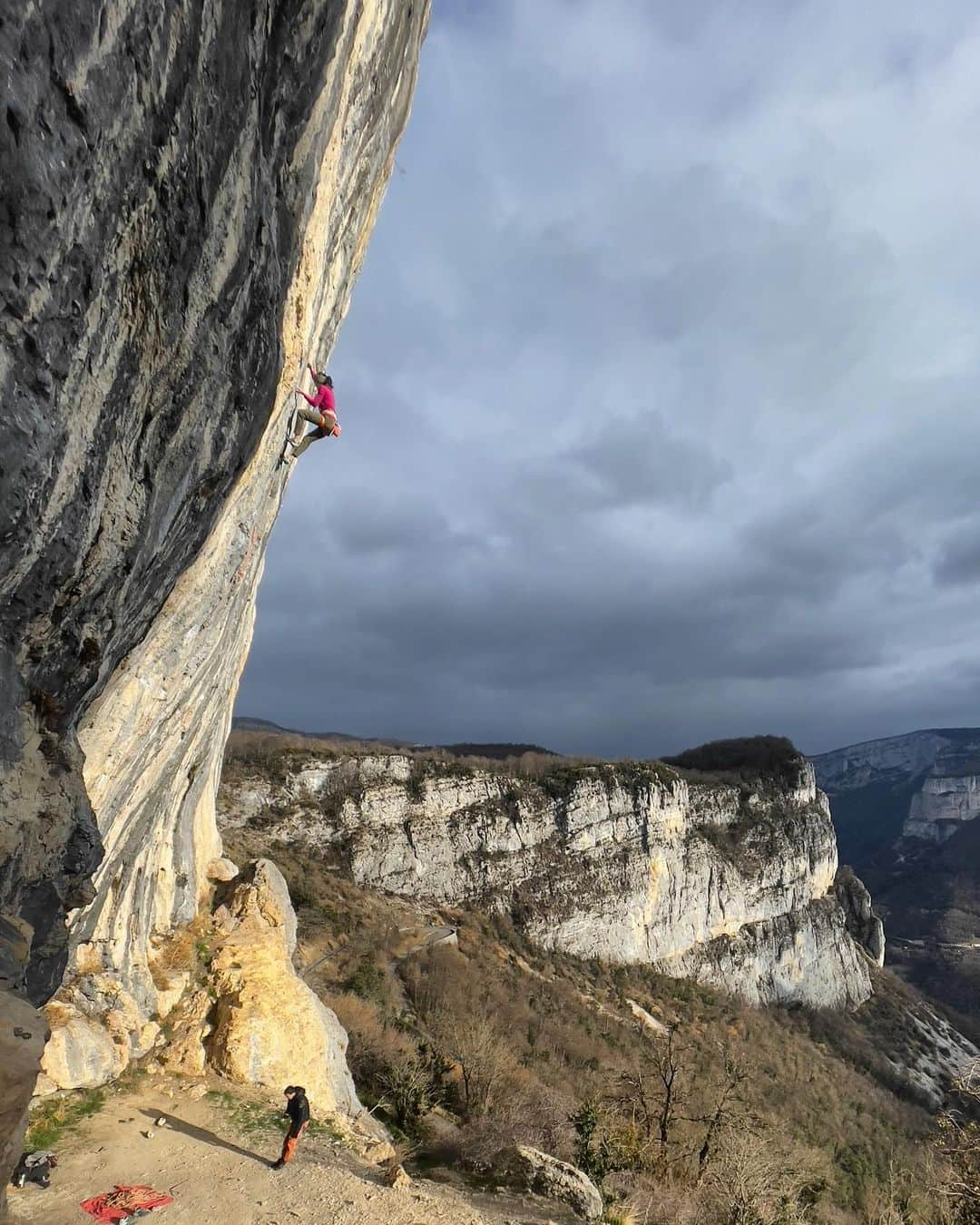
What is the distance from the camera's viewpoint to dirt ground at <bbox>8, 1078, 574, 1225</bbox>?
8.80 meters

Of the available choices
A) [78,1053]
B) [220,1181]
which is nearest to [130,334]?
[220,1181]

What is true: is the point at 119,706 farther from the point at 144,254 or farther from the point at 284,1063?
the point at 284,1063

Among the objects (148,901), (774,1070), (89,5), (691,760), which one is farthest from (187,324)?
(691,760)

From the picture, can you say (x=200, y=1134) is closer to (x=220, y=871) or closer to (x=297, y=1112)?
(x=297, y=1112)

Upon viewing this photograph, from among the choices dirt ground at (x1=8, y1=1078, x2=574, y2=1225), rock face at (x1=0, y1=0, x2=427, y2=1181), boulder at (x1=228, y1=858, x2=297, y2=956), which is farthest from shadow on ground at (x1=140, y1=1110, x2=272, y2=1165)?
rock face at (x1=0, y1=0, x2=427, y2=1181)

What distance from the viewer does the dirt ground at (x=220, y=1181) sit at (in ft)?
28.9

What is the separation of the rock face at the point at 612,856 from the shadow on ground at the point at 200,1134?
122ft

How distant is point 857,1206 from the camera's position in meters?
25.9

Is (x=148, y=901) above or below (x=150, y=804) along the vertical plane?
below

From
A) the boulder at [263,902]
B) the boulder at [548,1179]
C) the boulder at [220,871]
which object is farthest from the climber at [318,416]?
the boulder at [548,1179]

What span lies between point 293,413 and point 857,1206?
3657cm

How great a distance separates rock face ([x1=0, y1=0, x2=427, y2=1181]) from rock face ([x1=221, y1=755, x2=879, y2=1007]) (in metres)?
43.0

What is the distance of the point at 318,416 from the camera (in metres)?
10.4

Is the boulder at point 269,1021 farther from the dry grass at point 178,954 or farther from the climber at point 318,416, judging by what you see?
the climber at point 318,416
